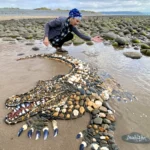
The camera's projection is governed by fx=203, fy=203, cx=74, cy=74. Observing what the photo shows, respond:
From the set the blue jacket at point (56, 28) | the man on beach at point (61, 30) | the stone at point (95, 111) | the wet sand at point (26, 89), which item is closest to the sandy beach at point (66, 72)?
the wet sand at point (26, 89)

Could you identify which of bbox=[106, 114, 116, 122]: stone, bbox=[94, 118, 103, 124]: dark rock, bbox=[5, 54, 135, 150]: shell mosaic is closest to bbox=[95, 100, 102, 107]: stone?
bbox=[5, 54, 135, 150]: shell mosaic

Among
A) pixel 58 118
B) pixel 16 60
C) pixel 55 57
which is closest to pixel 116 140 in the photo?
pixel 58 118

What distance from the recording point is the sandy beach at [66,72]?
2.69 metres

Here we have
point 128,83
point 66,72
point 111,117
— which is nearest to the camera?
point 111,117

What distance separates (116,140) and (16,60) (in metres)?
4.32

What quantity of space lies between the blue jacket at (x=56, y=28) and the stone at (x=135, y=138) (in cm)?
423

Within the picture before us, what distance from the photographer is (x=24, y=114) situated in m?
3.15

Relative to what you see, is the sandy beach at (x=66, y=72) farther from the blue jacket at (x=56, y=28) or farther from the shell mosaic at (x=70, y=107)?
the blue jacket at (x=56, y=28)

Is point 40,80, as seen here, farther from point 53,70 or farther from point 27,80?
point 53,70

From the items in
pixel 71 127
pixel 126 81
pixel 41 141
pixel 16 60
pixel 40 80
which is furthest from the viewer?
pixel 16 60

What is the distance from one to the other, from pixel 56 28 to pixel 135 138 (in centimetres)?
493

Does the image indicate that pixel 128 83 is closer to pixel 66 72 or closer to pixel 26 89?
pixel 66 72

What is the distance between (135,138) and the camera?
2.83 m

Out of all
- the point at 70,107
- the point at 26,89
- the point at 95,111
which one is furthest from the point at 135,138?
the point at 26,89
